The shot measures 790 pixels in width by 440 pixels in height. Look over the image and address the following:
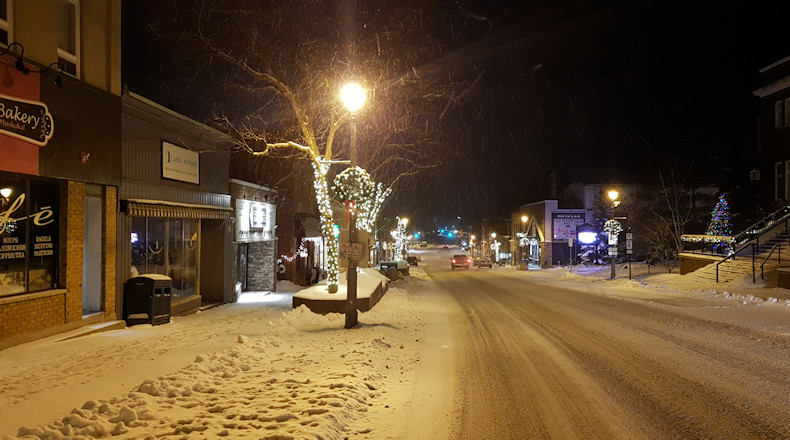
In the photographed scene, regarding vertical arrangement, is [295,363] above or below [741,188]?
below

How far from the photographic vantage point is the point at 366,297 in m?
15.2

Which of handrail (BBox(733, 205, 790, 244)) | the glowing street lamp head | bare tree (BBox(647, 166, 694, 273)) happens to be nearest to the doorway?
the glowing street lamp head

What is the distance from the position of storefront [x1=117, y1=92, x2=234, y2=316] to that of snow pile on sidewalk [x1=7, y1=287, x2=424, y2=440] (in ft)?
20.1

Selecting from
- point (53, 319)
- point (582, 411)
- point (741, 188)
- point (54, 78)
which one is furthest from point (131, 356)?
point (741, 188)

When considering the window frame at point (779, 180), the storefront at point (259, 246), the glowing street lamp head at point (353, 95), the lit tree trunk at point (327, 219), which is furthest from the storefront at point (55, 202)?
the window frame at point (779, 180)

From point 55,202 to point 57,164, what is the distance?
0.90m

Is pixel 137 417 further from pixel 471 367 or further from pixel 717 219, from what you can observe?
pixel 717 219

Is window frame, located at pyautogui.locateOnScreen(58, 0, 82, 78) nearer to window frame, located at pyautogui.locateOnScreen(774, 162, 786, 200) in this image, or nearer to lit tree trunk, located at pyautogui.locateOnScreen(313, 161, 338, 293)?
lit tree trunk, located at pyautogui.locateOnScreen(313, 161, 338, 293)

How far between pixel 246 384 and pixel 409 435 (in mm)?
2609

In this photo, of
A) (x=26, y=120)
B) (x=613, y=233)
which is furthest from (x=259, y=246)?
(x=613, y=233)

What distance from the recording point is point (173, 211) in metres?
15.1

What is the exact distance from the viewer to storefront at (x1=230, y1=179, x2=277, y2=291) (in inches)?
877

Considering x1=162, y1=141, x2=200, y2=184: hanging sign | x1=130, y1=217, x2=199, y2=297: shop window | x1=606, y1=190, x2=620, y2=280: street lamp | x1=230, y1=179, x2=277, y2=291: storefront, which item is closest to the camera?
x1=130, y1=217, x2=199, y2=297: shop window

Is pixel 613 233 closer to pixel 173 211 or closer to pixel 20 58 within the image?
pixel 173 211
